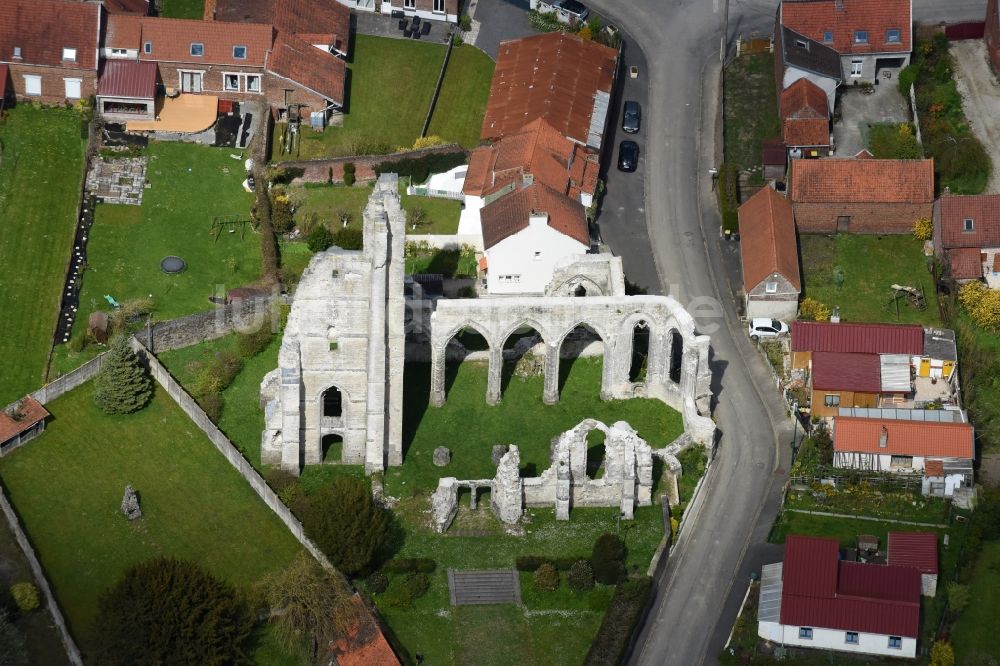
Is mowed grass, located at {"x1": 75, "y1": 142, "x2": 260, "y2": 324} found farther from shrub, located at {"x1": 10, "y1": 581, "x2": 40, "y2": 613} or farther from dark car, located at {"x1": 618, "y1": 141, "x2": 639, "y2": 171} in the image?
dark car, located at {"x1": 618, "y1": 141, "x2": 639, "y2": 171}

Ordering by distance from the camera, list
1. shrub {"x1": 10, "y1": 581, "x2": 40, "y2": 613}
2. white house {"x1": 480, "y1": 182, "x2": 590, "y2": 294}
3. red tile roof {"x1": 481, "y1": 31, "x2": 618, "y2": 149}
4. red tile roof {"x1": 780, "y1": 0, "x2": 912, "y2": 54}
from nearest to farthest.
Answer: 1. shrub {"x1": 10, "y1": 581, "x2": 40, "y2": 613}
2. white house {"x1": 480, "y1": 182, "x2": 590, "y2": 294}
3. red tile roof {"x1": 481, "y1": 31, "x2": 618, "y2": 149}
4. red tile roof {"x1": 780, "y1": 0, "x2": 912, "y2": 54}

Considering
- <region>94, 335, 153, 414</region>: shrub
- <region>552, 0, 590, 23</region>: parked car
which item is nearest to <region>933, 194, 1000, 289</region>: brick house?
<region>552, 0, 590, 23</region>: parked car

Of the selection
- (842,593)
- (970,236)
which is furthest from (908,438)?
(970,236)

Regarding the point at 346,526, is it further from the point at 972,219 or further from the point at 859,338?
the point at 972,219

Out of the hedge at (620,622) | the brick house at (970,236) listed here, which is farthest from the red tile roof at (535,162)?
the hedge at (620,622)

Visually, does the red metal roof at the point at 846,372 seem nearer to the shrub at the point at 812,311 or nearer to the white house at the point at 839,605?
the shrub at the point at 812,311
